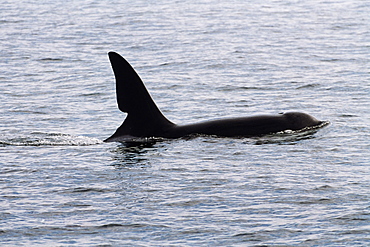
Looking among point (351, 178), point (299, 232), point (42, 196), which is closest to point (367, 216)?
point (299, 232)

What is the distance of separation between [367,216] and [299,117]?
18.4 ft

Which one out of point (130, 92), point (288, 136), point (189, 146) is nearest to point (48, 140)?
point (130, 92)

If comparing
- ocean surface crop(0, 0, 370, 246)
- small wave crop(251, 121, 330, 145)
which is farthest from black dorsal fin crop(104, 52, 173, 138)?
small wave crop(251, 121, 330, 145)

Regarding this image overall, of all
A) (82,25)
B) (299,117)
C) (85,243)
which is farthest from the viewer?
(82,25)

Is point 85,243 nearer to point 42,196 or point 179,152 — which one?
point 42,196

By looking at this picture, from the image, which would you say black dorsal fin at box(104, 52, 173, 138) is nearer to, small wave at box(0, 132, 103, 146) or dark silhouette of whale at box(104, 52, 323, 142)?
dark silhouette of whale at box(104, 52, 323, 142)

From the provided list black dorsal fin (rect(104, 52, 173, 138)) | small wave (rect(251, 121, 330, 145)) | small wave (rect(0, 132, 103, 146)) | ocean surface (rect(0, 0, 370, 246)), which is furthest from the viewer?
small wave (rect(0, 132, 103, 146))

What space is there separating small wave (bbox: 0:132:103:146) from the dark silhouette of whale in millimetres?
470

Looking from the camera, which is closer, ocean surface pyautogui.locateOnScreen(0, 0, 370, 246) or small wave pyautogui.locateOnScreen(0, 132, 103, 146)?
ocean surface pyautogui.locateOnScreen(0, 0, 370, 246)

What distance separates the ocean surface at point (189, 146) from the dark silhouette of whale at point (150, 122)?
27cm

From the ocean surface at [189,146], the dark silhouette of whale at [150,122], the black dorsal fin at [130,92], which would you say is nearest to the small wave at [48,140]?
the ocean surface at [189,146]

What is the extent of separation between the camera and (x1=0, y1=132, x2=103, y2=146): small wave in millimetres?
15984

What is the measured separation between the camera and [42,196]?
40.3 ft

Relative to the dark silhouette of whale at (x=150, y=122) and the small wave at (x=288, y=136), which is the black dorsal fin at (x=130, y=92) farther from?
the small wave at (x=288, y=136)
